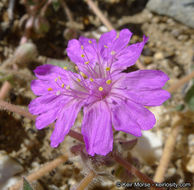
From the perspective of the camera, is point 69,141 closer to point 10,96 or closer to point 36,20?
point 10,96

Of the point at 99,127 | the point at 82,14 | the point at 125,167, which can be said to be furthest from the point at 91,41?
the point at 82,14

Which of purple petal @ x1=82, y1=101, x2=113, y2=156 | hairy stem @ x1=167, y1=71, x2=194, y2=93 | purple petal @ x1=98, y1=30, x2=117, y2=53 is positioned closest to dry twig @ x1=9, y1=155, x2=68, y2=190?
purple petal @ x1=82, y1=101, x2=113, y2=156

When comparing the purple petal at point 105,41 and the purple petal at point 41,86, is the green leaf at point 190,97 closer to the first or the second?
the purple petal at point 105,41

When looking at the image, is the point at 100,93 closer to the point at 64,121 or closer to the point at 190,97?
the point at 64,121

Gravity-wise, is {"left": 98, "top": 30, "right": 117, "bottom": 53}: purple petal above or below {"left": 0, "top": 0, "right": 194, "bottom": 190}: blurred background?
above

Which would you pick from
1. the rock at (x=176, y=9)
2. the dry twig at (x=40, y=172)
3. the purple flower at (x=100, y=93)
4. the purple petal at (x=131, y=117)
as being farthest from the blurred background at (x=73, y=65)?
the purple petal at (x=131, y=117)

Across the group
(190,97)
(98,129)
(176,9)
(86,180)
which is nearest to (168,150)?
(190,97)

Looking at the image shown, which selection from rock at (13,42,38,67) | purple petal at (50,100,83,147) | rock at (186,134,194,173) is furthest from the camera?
rock at (13,42,38,67)

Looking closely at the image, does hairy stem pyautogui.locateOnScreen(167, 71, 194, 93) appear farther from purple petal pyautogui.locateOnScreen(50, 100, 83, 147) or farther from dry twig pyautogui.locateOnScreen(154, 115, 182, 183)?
purple petal pyautogui.locateOnScreen(50, 100, 83, 147)
